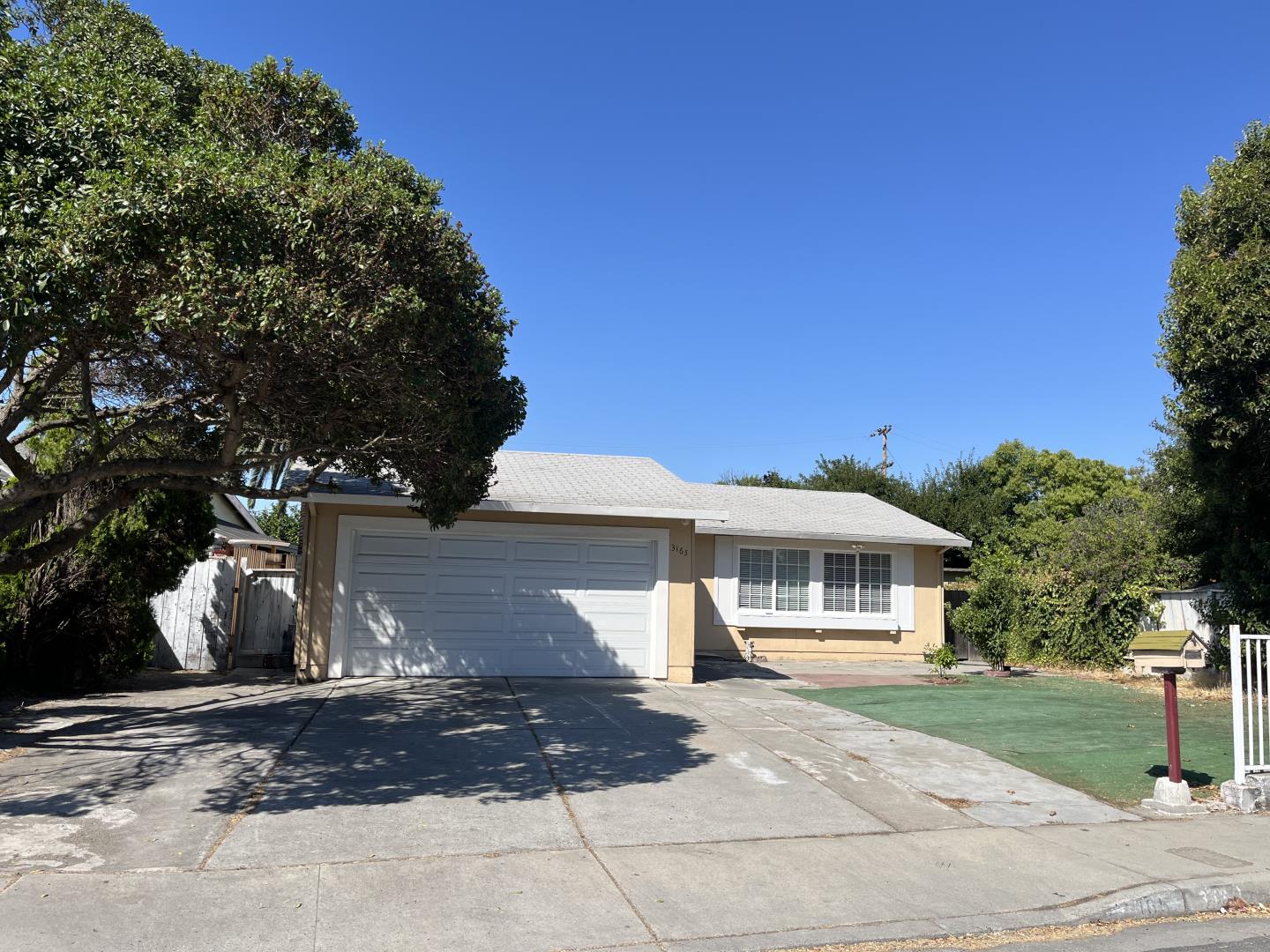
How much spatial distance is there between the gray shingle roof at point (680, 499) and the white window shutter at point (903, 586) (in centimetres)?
54

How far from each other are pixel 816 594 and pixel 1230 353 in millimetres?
10141

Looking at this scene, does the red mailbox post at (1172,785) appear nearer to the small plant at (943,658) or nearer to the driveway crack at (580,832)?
the driveway crack at (580,832)

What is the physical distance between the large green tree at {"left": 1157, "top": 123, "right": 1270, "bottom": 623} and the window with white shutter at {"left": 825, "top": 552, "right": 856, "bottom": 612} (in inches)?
289

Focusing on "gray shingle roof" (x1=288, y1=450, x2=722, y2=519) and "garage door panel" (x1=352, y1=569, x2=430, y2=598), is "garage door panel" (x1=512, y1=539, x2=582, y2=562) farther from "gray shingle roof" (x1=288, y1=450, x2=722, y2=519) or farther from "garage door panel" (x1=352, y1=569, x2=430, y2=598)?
"garage door panel" (x1=352, y1=569, x2=430, y2=598)

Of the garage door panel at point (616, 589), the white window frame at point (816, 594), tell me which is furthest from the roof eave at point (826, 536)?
the garage door panel at point (616, 589)

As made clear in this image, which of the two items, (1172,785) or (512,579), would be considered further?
(512,579)

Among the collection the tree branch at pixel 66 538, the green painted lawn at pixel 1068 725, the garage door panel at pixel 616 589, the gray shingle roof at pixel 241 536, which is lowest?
the green painted lawn at pixel 1068 725

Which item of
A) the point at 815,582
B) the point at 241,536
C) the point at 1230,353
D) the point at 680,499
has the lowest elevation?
the point at 815,582

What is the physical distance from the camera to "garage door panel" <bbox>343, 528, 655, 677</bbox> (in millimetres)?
13742

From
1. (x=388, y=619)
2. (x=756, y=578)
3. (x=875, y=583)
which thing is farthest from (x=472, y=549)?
(x=875, y=583)

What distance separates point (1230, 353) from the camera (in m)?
11.5

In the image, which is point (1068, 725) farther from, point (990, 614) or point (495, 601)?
point (495, 601)

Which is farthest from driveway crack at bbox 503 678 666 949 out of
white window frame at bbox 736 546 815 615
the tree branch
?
white window frame at bbox 736 546 815 615

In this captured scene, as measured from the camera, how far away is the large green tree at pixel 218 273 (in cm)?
625
